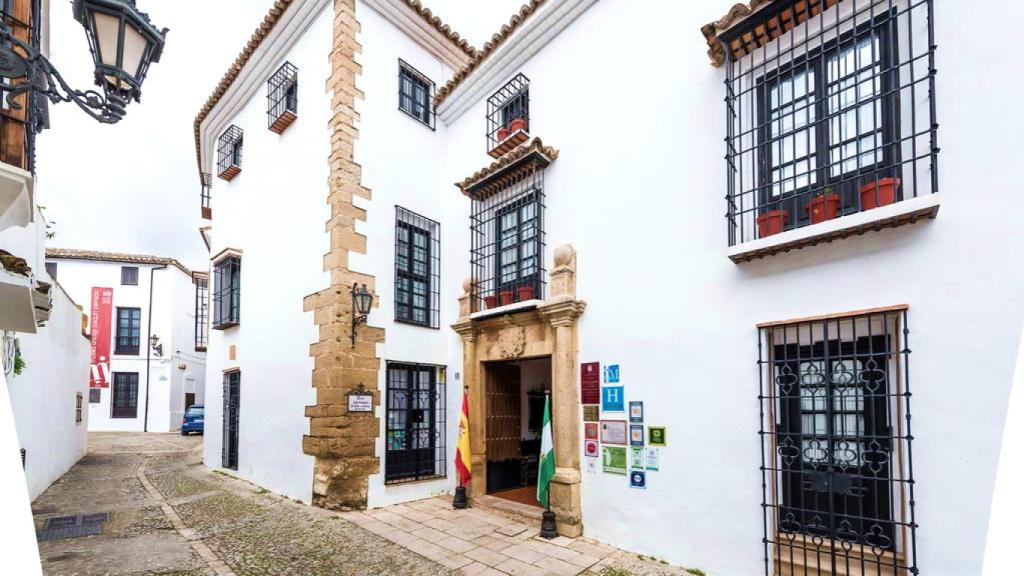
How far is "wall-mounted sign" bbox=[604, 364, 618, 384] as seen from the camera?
5.67 metres

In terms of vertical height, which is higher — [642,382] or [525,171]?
[525,171]

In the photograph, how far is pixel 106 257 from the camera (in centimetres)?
2180

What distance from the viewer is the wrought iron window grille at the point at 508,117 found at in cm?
722

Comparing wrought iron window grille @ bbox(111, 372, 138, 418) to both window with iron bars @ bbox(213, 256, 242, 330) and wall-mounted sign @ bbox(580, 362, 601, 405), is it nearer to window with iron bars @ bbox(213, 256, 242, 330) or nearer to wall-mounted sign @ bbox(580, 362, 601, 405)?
window with iron bars @ bbox(213, 256, 242, 330)

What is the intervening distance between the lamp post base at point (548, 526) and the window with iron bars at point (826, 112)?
140 inches

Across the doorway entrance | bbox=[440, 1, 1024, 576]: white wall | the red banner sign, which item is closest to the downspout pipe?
the red banner sign

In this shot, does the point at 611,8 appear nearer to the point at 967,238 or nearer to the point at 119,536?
the point at 967,238

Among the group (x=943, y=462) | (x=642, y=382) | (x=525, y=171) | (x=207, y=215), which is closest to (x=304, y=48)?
(x=525, y=171)

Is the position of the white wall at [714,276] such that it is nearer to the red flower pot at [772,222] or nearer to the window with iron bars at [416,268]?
the red flower pot at [772,222]

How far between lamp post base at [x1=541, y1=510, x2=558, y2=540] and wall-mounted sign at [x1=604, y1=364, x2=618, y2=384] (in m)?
1.64

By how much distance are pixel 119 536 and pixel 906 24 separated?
30.0ft

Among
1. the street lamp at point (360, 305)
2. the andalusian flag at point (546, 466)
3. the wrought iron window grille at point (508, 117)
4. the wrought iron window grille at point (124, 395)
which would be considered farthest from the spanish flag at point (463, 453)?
the wrought iron window grille at point (124, 395)

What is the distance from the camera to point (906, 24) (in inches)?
157

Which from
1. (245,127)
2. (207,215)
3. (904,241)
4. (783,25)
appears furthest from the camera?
(207,215)
